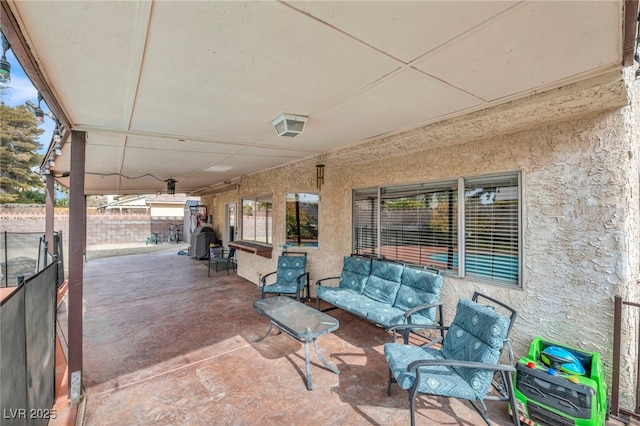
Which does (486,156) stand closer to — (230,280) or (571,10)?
(571,10)

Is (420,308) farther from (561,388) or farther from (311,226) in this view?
(311,226)

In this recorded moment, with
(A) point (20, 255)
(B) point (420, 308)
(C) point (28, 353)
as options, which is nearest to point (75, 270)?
(C) point (28, 353)

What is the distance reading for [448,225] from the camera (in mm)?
3758

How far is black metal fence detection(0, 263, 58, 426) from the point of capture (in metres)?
1.54

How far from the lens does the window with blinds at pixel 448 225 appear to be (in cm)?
320

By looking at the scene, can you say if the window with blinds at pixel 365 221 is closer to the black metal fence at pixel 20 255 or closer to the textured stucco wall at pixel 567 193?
the textured stucco wall at pixel 567 193

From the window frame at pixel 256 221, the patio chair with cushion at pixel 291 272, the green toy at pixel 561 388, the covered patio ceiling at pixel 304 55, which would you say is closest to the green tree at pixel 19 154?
the window frame at pixel 256 221

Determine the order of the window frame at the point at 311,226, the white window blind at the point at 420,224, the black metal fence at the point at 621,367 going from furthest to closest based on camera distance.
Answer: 1. the window frame at the point at 311,226
2. the white window blind at the point at 420,224
3. the black metal fence at the point at 621,367

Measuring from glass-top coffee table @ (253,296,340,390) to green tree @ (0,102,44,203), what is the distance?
19330mm

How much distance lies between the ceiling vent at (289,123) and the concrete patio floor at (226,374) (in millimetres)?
2566

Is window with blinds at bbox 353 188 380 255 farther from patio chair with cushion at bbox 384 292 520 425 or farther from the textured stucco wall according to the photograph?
patio chair with cushion at bbox 384 292 520 425

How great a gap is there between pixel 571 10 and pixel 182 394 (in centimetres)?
392

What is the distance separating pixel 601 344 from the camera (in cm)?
249

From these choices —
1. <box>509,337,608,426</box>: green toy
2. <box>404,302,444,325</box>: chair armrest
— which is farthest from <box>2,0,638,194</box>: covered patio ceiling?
<box>509,337,608,426</box>: green toy
